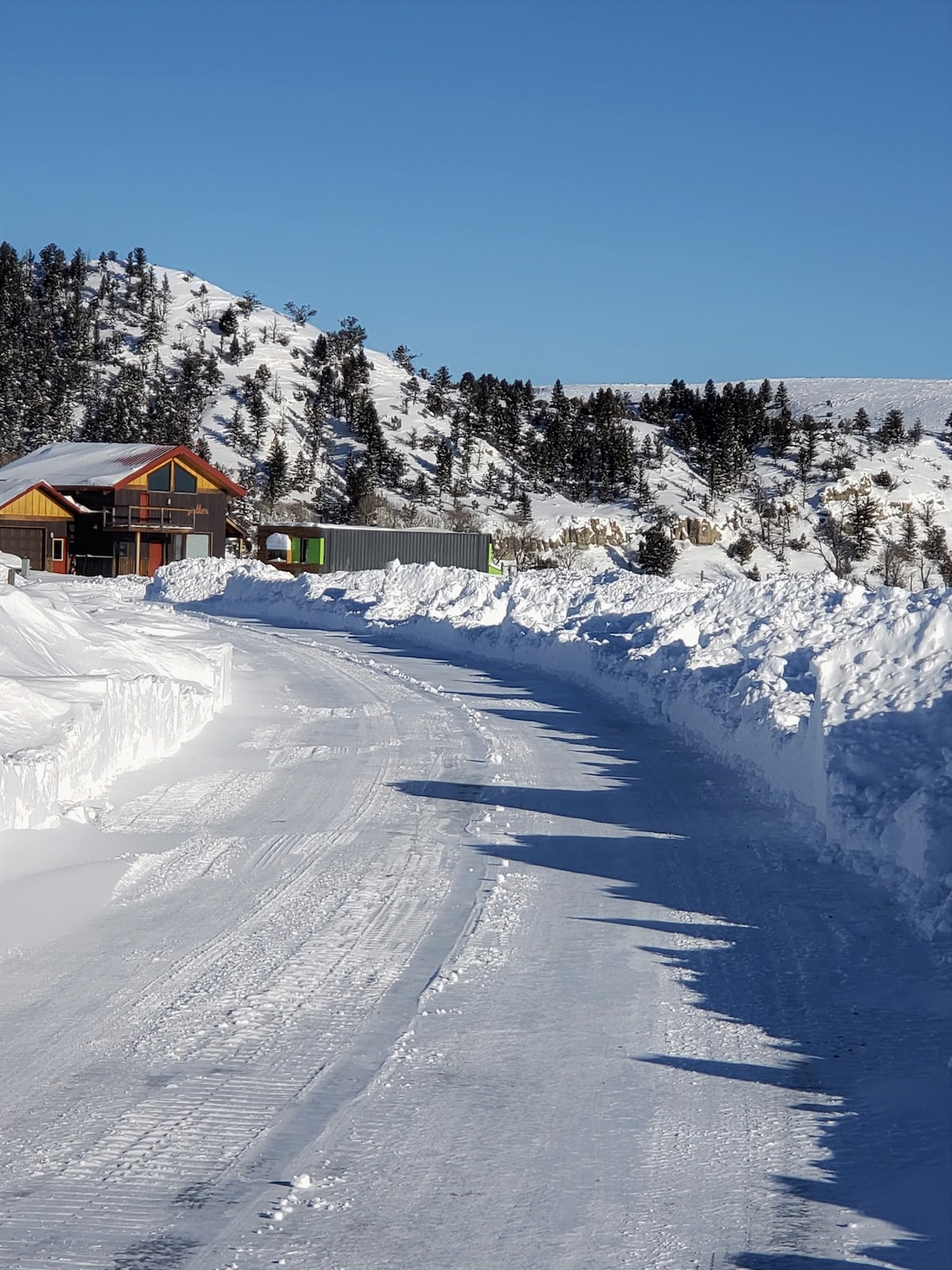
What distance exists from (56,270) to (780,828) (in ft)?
458

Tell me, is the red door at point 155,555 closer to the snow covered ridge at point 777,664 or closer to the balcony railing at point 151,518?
the balcony railing at point 151,518

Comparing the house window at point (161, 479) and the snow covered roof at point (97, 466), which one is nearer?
the snow covered roof at point (97, 466)

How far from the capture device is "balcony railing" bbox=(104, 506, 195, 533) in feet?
209

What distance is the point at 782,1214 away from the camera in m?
4.16

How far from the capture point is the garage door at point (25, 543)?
6256 centimetres

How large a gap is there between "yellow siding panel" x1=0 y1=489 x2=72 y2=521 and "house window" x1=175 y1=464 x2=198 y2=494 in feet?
18.5

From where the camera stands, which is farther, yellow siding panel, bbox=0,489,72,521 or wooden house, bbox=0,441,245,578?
wooden house, bbox=0,441,245,578

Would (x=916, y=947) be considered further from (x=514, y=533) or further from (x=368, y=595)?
(x=514, y=533)

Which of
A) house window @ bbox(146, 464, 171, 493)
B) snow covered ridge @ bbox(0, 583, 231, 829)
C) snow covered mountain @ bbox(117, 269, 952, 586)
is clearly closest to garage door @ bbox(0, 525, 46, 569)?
house window @ bbox(146, 464, 171, 493)

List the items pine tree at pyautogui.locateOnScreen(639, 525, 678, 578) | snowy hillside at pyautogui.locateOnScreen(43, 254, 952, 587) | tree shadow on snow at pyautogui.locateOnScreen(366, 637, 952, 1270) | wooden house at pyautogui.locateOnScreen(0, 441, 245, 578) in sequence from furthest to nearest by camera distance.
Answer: snowy hillside at pyautogui.locateOnScreen(43, 254, 952, 587), pine tree at pyautogui.locateOnScreen(639, 525, 678, 578), wooden house at pyautogui.locateOnScreen(0, 441, 245, 578), tree shadow on snow at pyautogui.locateOnScreen(366, 637, 952, 1270)

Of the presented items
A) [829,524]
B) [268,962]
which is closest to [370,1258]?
[268,962]

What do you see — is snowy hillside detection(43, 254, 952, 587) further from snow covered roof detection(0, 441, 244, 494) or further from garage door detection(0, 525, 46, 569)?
garage door detection(0, 525, 46, 569)

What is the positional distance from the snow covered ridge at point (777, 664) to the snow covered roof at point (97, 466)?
3032 centimetres

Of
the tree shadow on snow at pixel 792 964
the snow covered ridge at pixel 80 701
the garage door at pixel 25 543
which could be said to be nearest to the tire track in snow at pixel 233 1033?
the tree shadow on snow at pixel 792 964
